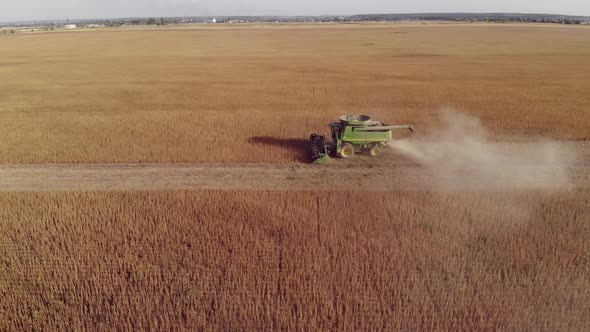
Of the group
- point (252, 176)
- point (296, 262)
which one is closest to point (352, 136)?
point (252, 176)

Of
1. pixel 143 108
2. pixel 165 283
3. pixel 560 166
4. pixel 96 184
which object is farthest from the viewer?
pixel 143 108

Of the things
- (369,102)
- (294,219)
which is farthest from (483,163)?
(369,102)

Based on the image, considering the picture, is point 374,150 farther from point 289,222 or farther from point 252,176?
point 289,222

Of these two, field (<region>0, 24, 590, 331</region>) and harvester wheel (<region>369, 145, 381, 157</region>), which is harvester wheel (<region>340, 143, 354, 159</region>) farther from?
harvester wheel (<region>369, 145, 381, 157</region>)

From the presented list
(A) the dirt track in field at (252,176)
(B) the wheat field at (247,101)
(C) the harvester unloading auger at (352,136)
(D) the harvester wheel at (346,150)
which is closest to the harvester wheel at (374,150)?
(C) the harvester unloading auger at (352,136)

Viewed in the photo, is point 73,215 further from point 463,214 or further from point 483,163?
point 483,163

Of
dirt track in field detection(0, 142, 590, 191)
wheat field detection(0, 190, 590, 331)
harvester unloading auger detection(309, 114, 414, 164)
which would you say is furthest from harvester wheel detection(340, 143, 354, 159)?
wheat field detection(0, 190, 590, 331)
